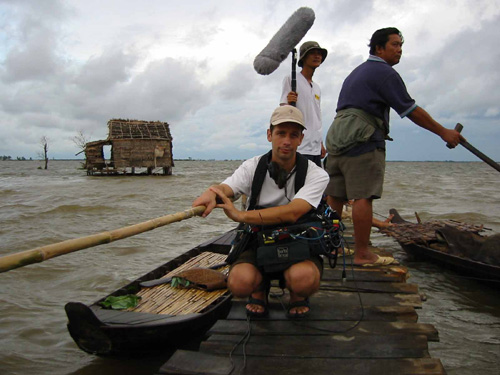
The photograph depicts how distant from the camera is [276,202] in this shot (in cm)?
309

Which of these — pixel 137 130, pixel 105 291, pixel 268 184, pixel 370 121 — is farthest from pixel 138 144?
pixel 268 184

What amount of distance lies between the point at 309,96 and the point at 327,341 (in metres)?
3.33

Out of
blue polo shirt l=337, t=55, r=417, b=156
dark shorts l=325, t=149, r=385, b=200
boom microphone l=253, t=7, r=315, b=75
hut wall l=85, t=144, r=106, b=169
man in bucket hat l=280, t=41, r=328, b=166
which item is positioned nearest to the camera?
blue polo shirt l=337, t=55, r=417, b=156

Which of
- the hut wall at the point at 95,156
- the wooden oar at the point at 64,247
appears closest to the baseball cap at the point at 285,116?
the wooden oar at the point at 64,247

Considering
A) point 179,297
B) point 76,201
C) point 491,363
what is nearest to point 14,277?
point 179,297

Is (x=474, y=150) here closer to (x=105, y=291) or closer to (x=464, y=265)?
(x=464, y=265)

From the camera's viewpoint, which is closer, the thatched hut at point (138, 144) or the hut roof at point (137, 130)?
the thatched hut at point (138, 144)

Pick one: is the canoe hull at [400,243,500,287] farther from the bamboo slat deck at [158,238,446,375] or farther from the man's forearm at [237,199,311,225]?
the man's forearm at [237,199,311,225]

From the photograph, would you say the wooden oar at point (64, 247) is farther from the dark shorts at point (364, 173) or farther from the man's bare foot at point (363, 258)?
the man's bare foot at point (363, 258)

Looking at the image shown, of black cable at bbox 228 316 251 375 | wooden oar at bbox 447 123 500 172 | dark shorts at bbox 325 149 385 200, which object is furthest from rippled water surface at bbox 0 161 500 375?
wooden oar at bbox 447 123 500 172

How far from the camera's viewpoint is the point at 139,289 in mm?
4570

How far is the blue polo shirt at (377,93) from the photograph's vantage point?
152 inches

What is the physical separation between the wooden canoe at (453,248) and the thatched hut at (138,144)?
26077 mm

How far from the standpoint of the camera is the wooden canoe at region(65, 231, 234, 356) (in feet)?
10.9
